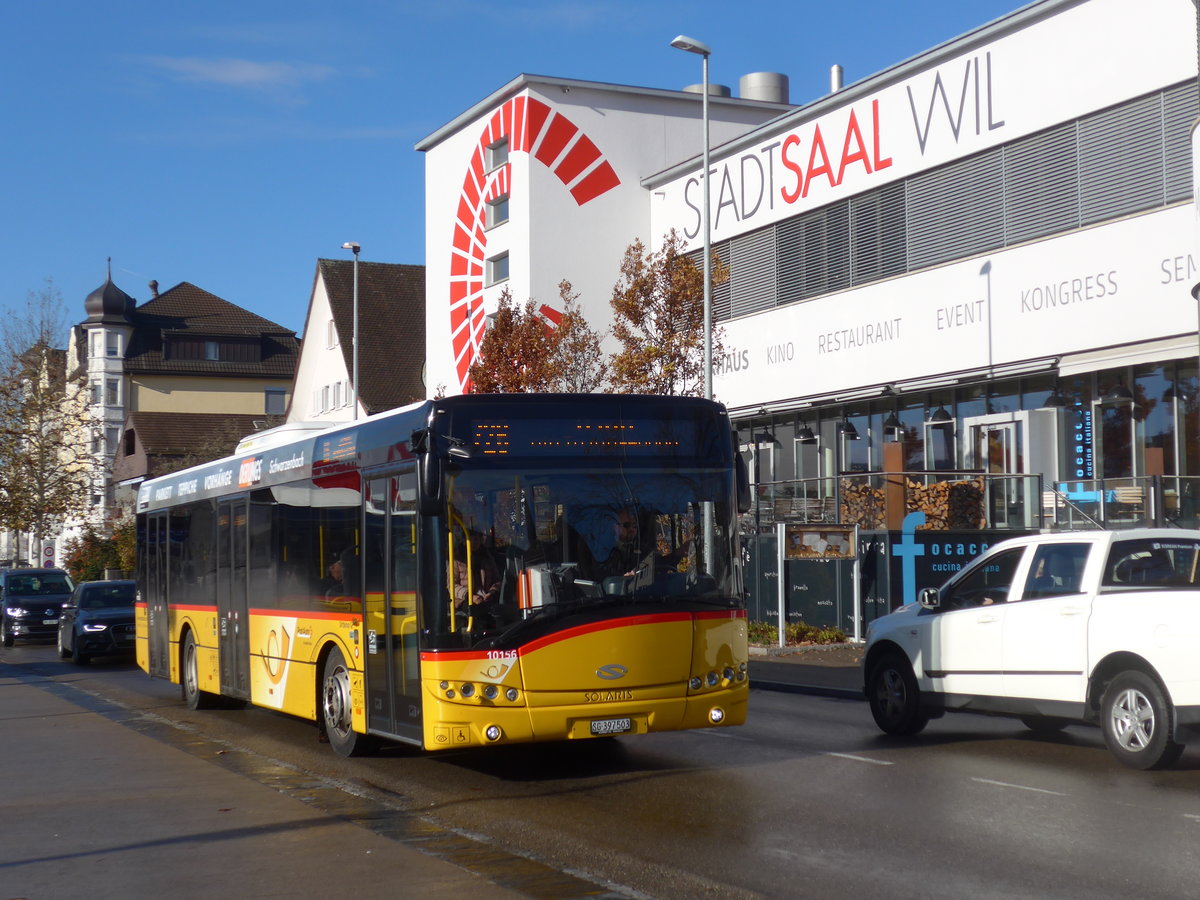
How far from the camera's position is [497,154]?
43094 millimetres

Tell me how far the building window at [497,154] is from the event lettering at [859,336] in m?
13.5

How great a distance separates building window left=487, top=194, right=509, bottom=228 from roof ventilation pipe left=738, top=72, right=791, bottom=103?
32.9ft

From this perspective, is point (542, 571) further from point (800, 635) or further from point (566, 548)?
point (800, 635)

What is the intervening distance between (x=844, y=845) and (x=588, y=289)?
109 feet

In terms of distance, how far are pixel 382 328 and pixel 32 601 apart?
2882 cm

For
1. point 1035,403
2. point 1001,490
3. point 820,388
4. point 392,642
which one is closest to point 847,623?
point 1001,490

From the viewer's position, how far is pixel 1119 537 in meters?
11.6

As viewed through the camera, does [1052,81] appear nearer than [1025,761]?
No

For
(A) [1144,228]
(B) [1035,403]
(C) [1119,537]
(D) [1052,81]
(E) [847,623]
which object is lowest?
(E) [847,623]

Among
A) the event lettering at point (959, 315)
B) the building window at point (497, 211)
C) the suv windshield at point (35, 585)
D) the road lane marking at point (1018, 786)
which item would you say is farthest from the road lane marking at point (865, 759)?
the building window at point (497, 211)

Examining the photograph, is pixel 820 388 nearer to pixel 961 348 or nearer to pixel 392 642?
pixel 961 348

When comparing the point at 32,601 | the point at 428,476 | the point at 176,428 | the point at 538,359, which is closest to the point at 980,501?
the point at 538,359

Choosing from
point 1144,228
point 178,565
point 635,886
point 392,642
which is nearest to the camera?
point 635,886

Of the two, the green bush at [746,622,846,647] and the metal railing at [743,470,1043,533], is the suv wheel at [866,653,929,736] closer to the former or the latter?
the green bush at [746,622,846,647]
